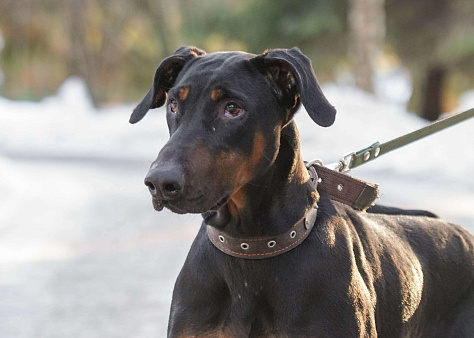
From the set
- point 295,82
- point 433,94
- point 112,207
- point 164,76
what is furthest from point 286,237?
point 433,94

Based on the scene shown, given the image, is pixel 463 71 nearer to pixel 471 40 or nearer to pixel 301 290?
pixel 471 40

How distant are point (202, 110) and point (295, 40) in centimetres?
2022

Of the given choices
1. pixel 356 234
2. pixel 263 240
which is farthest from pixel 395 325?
pixel 263 240

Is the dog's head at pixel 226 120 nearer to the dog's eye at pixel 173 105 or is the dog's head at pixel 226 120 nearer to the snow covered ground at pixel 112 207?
the dog's eye at pixel 173 105

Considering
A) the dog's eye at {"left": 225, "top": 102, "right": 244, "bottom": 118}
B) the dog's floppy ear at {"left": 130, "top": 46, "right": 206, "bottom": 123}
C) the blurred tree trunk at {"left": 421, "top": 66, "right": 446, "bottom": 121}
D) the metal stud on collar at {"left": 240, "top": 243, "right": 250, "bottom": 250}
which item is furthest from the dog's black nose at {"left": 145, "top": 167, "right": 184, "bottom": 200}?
the blurred tree trunk at {"left": 421, "top": 66, "right": 446, "bottom": 121}

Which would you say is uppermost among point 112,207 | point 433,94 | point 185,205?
point 185,205

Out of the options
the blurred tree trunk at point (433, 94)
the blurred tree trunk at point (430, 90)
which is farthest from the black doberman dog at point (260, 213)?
the blurred tree trunk at point (433, 94)

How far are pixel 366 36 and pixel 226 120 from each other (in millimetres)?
15450

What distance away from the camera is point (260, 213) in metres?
3.35

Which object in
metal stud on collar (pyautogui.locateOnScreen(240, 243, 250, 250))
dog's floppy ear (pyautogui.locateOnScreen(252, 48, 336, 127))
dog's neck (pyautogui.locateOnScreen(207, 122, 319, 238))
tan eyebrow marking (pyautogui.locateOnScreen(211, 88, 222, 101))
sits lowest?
metal stud on collar (pyautogui.locateOnScreen(240, 243, 250, 250))

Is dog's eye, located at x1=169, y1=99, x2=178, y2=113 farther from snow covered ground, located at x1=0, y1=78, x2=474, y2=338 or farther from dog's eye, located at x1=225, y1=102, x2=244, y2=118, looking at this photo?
snow covered ground, located at x1=0, y1=78, x2=474, y2=338

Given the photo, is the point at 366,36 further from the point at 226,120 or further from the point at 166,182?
the point at 166,182

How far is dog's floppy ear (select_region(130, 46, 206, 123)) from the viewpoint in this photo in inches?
141

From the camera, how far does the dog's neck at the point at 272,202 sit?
332cm
